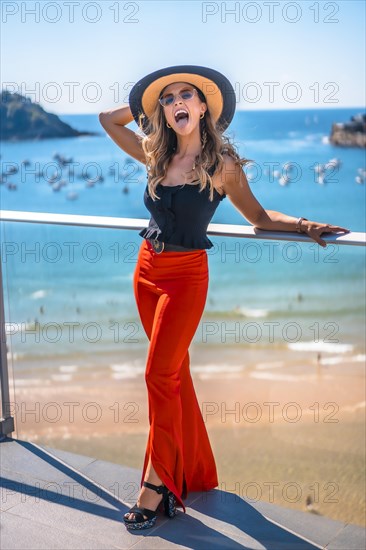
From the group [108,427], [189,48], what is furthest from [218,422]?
[189,48]

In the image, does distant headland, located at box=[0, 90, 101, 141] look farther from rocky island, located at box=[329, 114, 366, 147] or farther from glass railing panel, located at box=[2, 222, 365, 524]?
glass railing panel, located at box=[2, 222, 365, 524]

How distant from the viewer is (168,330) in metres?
2.72

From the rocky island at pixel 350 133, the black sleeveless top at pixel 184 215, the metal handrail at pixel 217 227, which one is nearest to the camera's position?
the metal handrail at pixel 217 227

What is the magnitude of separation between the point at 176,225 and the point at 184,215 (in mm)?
47

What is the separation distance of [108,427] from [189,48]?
16.2 meters

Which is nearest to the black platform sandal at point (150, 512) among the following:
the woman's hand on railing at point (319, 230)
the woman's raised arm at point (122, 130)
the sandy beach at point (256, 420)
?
the woman's hand on railing at point (319, 230)

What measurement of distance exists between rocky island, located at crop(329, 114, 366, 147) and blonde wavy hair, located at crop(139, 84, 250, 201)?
21527mm

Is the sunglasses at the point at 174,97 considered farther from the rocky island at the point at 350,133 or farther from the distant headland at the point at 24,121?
the rocky island at the point at 350,133

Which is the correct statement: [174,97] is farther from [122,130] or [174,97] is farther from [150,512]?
[150,512]

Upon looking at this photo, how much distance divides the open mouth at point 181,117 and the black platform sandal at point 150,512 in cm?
134

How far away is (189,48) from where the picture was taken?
22.0 meters

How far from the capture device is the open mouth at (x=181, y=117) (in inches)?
108

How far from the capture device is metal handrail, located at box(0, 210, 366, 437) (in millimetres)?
2574

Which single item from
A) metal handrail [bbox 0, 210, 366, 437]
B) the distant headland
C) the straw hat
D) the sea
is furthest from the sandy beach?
the distant headland
